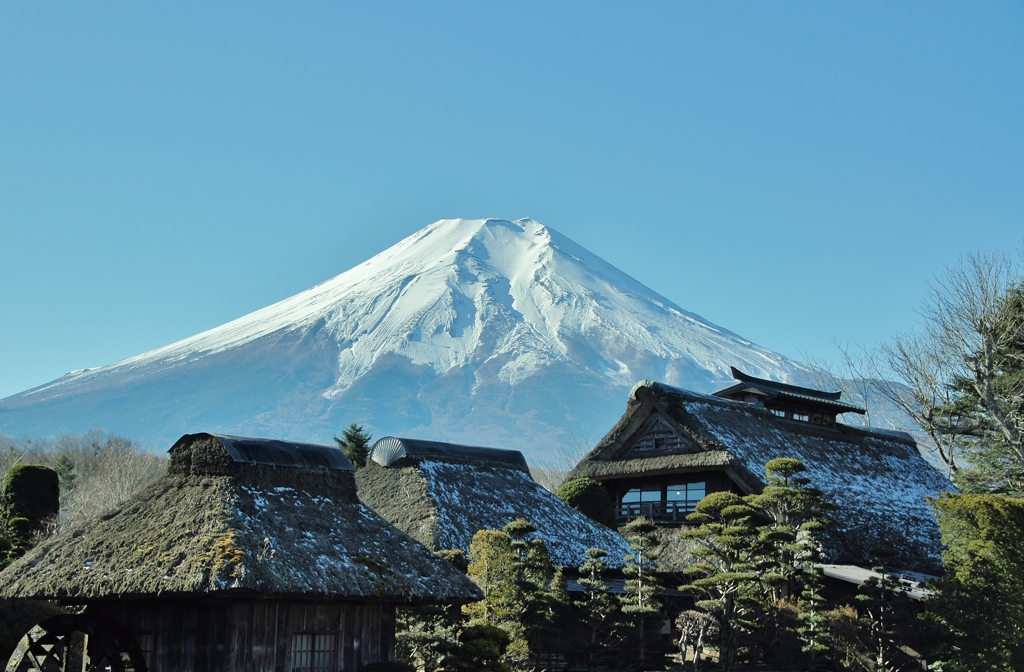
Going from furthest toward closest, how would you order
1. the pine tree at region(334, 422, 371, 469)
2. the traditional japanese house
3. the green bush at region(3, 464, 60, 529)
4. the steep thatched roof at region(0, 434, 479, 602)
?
the pine tree at region(334, 422, 371, 469) → the green bush at region(3, 464, 60, 529) → the traditional japanese house → the steep thatched roof at region(0, 434, 479, 602)

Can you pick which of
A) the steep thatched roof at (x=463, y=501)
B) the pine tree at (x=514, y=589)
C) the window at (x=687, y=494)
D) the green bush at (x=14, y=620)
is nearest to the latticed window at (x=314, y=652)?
the pine tree at (x=514, y=589)

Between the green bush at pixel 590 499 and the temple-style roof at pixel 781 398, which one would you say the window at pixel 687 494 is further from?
the temple-style roof at pixel 781 398

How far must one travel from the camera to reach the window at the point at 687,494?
1219 inches

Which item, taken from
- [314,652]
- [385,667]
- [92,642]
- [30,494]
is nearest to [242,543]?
[314,652]

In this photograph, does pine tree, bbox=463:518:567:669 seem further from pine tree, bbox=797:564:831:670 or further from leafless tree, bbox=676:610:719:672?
pine tree, bbox=797:564:831:670

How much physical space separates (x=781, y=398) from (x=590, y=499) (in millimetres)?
8834

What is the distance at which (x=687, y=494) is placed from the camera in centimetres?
3128

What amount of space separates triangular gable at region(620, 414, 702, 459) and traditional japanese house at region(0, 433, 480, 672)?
14.2 m

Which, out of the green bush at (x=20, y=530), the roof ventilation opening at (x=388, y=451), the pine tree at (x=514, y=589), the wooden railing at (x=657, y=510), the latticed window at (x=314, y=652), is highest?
the roof ventilation opening at (x=388, y=451)

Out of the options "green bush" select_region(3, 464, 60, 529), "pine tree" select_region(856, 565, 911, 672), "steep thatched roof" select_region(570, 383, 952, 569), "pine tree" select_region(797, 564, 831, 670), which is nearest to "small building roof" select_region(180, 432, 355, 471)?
"pine tree" select_region(797, 564, 831, 670)

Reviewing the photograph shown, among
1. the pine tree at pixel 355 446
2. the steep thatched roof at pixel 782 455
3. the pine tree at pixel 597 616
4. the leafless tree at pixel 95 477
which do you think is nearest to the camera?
the pine tree at pixel 597 616

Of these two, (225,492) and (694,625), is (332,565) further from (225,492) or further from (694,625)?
(694,625)

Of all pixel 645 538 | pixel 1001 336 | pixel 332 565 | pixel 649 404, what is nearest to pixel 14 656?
pixel 332 565

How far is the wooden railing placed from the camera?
31172mm
